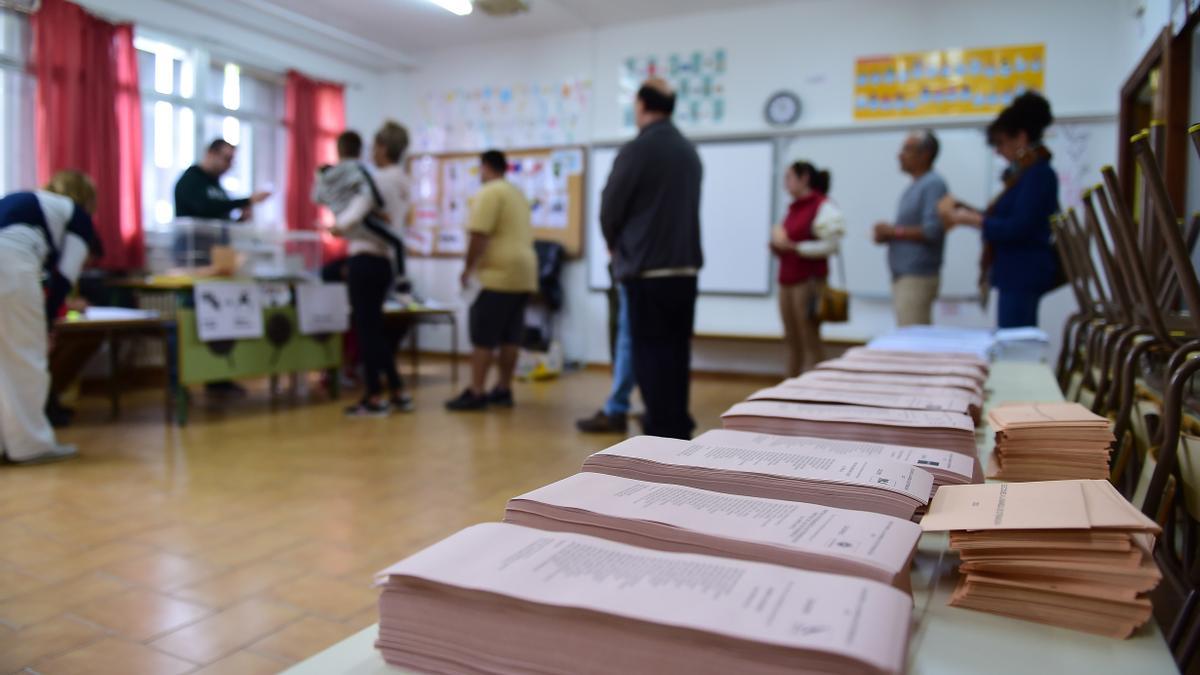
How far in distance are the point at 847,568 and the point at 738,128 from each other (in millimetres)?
5737

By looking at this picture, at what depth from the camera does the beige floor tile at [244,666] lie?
57.6 inches

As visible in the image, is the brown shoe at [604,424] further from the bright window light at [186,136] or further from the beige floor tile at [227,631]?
the bright window light at [186,136]

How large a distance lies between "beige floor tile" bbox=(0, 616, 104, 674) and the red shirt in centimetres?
337

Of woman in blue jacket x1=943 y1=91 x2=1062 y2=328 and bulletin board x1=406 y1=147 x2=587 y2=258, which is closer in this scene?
woman in blue jacket x1=943 y1=91 x2=1062 y2=328

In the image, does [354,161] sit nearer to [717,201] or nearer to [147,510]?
[147,510]

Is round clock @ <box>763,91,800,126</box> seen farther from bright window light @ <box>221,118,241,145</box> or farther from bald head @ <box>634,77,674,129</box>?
bright window light @ <box>221,118,241,145</box>

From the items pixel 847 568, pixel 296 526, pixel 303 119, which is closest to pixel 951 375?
pixel 847 568

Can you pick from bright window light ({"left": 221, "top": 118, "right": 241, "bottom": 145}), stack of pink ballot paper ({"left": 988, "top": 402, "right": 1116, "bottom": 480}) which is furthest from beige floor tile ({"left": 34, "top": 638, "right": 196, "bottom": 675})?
bright window light ({"left": 221, "top": 118, "right": 241, "bottom": 145})

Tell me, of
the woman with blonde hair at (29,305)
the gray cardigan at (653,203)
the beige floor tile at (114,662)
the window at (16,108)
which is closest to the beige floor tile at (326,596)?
the beige floor tile at (114,662)

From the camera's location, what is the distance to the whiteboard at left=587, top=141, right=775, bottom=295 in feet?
19.2

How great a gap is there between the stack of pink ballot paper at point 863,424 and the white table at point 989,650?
1.00 ft

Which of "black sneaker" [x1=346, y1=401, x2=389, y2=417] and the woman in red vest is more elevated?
the woman in red vest

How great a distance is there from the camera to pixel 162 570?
197 centimetres

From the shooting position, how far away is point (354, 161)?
4234mm
